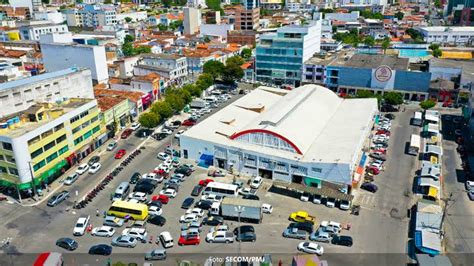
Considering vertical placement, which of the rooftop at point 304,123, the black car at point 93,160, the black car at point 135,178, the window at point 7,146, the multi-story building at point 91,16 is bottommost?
the black car at point 135,178

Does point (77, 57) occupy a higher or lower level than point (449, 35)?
higher

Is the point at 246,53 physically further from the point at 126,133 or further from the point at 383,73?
the point at 126,133

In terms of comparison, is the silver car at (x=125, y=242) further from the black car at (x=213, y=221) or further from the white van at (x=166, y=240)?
the black car at (x=213, y=221)

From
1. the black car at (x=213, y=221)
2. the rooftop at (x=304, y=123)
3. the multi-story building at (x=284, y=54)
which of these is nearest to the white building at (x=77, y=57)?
the multi-story building at (x=284, y=54)

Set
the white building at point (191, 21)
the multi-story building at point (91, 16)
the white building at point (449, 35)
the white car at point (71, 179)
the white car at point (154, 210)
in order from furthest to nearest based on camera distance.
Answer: the multi-story building at point (91, 16), the white building at point (191, 21), the white building at point (449, 35), the white car at point (71, 179), the white car at point (154, 210)

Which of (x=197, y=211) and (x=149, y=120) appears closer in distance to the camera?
(x=197, y=211)

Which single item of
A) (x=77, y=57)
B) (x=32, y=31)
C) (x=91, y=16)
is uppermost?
(x=91, y=16)

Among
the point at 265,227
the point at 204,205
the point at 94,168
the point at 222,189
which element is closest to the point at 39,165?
the point at 94,168

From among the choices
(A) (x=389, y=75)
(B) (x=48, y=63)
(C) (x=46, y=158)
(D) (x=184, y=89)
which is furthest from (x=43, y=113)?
(A) (x=389, y=75)
